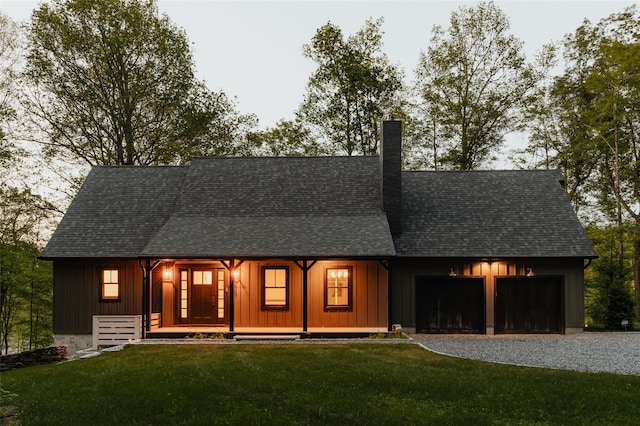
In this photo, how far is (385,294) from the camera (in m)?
18.0

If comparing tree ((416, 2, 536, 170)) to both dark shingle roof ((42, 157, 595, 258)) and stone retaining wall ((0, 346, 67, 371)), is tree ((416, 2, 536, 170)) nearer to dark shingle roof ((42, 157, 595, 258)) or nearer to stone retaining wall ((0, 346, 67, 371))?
dark shingle roof ((42, 157, 595, 258))

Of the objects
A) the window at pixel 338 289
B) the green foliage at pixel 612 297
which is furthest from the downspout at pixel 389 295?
the green foliage at pixel 612 297

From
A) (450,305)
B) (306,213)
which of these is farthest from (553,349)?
(306,213)

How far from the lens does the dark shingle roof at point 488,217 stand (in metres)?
18.1

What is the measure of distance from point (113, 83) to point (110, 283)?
12.4 m

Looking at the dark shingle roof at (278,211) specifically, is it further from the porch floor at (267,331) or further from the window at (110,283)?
the porch floor at (267,331)

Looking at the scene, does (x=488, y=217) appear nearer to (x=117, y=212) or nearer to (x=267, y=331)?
(x=267, y=331)

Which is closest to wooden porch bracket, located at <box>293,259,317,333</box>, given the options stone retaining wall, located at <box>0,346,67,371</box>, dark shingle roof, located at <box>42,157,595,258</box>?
dark shingle roof, located at <box>42,157,595,258</box>

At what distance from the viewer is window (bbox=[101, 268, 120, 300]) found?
18.3m

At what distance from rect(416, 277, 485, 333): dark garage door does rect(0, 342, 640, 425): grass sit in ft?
17.2

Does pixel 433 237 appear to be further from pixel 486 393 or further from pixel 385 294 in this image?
pixel 486 393

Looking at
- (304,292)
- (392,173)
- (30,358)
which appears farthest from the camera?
(392,173)

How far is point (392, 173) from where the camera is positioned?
63.1 feet

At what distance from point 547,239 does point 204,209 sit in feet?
38.6
